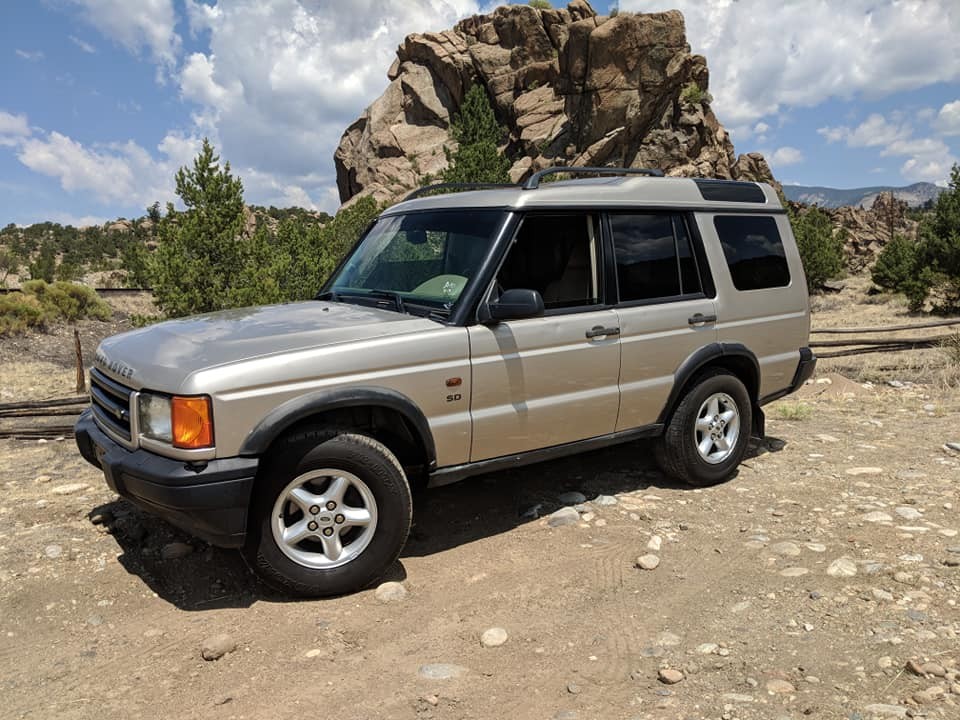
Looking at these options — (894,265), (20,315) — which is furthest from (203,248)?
(894,265)

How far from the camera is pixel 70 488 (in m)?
5.45

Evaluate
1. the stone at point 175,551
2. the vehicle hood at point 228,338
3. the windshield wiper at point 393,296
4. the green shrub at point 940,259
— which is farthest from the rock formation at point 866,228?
the stone at point 175,551

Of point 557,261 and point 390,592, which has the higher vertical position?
point 557,261

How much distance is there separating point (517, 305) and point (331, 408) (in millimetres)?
1139

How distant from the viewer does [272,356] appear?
354cm

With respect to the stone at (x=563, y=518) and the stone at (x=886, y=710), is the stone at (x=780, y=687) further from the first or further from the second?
the stone at (x=563, y=518)

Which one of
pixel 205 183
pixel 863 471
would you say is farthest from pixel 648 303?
pixel 205 183

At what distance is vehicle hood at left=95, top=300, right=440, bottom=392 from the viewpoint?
3.54 m

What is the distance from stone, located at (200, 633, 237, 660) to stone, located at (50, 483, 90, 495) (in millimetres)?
2654

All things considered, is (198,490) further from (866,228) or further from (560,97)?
(866,228)

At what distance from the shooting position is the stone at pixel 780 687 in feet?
9.47

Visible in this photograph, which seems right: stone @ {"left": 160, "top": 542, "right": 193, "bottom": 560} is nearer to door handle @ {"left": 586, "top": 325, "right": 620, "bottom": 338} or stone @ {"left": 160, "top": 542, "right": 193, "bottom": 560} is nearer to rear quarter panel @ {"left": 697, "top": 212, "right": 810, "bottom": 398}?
door handle @ {"left": 586, "top": 325, "right": 620, "bottom": 338}

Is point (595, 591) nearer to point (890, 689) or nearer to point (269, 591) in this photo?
point (890, 689)

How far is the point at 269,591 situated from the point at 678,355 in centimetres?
301
